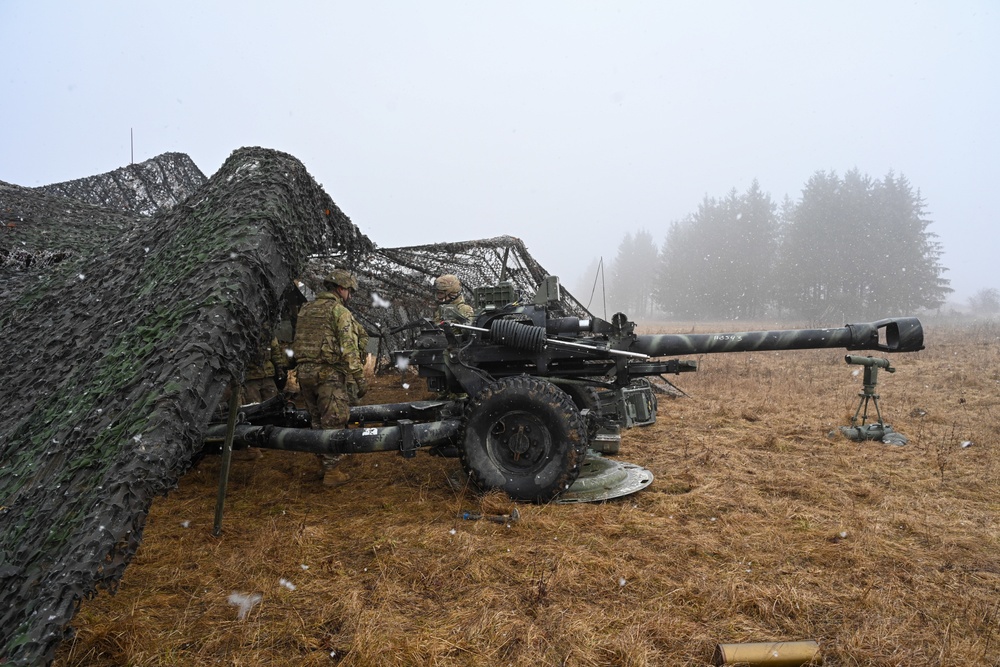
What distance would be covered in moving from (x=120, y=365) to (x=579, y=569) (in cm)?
292

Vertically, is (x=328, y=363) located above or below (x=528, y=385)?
above

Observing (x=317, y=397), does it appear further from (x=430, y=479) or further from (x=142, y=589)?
(x=142, y=589)

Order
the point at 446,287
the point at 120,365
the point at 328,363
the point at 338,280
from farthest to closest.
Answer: the point at 446,287 < the point at 338,280 < the point at 328,363 < the point at 120,365

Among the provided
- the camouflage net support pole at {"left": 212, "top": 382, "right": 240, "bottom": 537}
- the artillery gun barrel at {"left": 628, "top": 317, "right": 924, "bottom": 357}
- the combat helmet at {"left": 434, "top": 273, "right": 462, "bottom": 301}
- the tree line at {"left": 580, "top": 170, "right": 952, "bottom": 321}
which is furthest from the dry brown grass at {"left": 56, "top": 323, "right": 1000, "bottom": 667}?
the tree line at {"left": 580, "top": 170, "right": 952, "bottom": 321}

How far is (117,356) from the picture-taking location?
295 cm

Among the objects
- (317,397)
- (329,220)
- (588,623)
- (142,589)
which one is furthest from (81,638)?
(329,220)

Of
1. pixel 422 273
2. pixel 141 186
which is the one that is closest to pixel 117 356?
pixel 422 273

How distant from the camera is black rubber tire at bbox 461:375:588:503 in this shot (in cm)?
445

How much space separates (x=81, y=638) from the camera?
256 centimetres

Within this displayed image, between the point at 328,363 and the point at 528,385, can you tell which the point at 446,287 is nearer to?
the point at 328,363

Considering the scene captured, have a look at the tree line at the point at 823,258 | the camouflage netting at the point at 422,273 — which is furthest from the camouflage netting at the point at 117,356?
the tree line at the point at 823,258

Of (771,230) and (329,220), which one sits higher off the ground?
(771,230)

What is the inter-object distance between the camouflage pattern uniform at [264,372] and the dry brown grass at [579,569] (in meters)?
1.13

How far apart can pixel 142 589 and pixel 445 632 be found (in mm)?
1925
